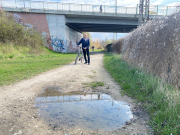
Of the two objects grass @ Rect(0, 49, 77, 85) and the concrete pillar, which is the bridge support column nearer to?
the concrete pillar

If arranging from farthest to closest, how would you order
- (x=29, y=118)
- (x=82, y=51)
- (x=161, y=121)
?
(x=82, y=51) → (x=29, y=118) → (x=161, y=121)

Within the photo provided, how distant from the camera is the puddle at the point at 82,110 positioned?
2.68 meters

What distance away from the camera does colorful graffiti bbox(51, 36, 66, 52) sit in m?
26.6

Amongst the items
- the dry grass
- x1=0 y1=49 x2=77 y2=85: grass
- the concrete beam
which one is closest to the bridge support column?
the concrete beam

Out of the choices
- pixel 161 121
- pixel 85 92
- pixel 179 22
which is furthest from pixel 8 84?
pixel 179 22

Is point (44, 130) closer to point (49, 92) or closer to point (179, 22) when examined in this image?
point (49, 92)

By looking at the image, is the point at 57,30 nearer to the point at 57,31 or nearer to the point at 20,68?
the point at 57,31

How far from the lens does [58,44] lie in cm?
2689

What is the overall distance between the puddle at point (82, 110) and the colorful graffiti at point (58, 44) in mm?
23597

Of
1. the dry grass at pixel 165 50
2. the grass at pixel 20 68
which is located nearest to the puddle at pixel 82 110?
the dry grass at pixel 165 50

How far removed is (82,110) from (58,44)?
983 inches

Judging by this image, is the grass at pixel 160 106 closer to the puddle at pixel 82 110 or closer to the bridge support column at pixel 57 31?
the puddle at pixel 82 110

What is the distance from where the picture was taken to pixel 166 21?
4.83 meters

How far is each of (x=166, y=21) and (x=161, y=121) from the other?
3.63 meters
